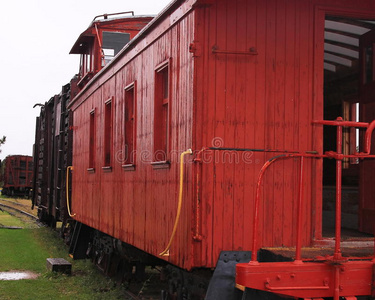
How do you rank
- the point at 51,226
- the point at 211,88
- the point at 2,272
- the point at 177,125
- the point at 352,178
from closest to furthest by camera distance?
the point at 211,88 < the point at 177,125 < the point at 352,178 < the point at 2,272 < the point at 51,226

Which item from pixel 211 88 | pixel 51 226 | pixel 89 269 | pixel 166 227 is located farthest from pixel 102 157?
pixel 51 226

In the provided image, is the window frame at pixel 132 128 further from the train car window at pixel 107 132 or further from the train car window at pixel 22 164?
the train car window at pixel 22 164

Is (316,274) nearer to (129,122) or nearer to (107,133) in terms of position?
(129,122)

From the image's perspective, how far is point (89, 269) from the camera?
12.7 m

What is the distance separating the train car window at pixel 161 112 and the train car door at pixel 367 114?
91.1 inches

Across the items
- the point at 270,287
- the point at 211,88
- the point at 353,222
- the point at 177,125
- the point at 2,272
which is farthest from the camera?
the point at 2,272

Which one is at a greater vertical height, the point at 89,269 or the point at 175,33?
the point at 175,33

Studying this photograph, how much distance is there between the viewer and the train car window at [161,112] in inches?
286

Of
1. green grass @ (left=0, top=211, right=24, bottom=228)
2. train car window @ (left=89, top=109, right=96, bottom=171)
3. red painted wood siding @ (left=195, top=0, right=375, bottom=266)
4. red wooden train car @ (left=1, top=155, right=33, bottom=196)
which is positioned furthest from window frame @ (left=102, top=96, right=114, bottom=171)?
red wooden train car @ (left=1, top=155, right=33, bottom=196)

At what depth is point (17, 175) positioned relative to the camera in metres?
45.9

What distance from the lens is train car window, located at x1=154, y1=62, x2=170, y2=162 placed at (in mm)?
7258

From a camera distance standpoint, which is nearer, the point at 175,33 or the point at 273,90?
the point at 273,90

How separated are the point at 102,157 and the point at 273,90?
521 cm

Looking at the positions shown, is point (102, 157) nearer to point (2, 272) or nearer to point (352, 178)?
point (2, 272)
